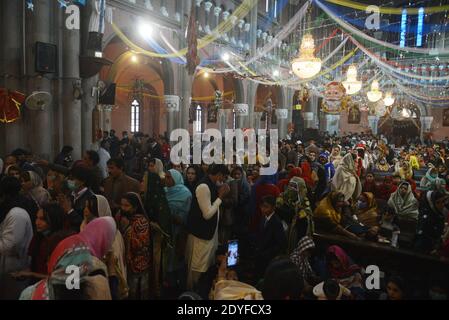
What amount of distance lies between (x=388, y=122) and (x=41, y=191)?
34.9 m

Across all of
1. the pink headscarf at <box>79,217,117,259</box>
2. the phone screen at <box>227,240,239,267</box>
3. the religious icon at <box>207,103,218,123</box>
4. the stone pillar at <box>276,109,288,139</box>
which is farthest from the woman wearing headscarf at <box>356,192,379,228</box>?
the stone pillar at <box>276,109,288,139</box>

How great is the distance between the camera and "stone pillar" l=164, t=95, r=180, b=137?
1440 cm

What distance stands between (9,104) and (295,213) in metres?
6.82

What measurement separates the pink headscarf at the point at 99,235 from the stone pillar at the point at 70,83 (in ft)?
23.1

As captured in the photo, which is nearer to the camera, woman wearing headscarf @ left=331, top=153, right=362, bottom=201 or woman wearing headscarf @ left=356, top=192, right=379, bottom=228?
woman wearing headscarf @ left=356, top=192, right=379, bottom=228

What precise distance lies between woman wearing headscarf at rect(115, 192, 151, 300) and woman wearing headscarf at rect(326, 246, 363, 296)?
72.9 inches

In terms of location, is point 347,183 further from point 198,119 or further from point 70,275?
point 198,119

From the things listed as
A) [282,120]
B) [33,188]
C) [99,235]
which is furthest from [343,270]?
[282,120]

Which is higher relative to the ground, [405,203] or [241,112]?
[241,112]

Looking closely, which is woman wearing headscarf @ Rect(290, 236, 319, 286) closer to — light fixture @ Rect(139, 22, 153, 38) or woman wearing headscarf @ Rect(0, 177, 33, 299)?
woman wearing headscarf @ Rect(0, 177, 33, 299)

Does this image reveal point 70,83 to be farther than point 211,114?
No

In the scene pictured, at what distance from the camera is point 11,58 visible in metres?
8.38

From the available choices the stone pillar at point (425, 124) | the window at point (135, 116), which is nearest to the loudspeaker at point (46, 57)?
the window at point (135, 116)
